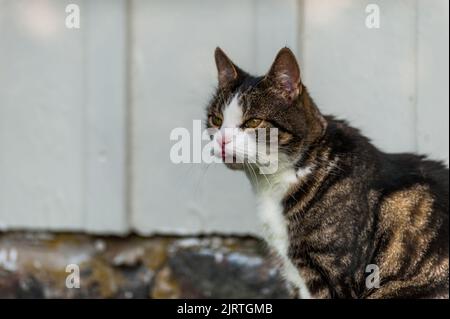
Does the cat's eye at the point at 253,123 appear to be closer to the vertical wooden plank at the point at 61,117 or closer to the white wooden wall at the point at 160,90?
the white wooden wall at the point at 160,90

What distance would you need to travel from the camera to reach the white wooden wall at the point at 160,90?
11.5 feet

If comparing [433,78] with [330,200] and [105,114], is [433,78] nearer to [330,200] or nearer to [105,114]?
[330,200]

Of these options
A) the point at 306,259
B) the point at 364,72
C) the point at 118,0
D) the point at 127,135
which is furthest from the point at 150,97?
the point at 306,259

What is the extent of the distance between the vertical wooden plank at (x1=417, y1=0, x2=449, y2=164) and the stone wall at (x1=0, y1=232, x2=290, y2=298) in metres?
0.97

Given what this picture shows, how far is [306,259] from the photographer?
9.06 feet

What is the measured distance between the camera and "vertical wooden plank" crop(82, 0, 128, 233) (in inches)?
144

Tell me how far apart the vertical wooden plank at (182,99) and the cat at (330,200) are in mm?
703

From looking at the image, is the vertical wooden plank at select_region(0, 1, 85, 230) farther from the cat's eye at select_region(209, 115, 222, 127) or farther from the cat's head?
the cat's head

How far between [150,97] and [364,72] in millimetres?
1040

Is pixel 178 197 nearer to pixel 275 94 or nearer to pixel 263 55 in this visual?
pixel 263 55

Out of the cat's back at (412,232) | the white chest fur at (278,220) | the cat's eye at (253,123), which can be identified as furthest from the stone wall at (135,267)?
the cat's eye at (253,123)

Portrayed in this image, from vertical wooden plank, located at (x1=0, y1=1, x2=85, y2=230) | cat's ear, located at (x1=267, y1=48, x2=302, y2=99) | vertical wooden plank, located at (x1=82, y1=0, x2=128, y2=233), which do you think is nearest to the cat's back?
cat's ear, located at (x1=267, y1=48, x2=302, y2=99)

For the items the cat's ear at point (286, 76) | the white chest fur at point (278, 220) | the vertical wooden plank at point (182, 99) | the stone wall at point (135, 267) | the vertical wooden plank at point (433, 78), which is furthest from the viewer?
the stone wall at point (135, 267)

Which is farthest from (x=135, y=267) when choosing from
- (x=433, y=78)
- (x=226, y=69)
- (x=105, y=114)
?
(x=433, y=78)
